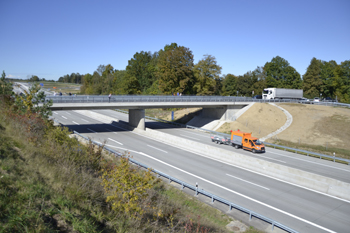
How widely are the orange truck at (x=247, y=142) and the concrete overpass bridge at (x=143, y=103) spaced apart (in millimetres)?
13953

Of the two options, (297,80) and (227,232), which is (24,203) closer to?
(227,232)

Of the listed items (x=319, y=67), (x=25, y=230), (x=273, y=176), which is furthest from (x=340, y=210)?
(x=319, y=67)

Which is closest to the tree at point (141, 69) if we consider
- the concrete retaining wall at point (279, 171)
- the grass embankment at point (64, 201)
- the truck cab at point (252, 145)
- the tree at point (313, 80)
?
the tree at point (313, 80)

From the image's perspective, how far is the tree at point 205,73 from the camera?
201ft

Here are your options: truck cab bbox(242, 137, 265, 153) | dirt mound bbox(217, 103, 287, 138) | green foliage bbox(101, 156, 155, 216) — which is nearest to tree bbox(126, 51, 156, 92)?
dirt mound bbox(217, 103, 287, 138)

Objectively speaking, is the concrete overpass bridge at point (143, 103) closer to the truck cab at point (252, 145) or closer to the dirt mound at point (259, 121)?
the dirt mound at point (259, 121)

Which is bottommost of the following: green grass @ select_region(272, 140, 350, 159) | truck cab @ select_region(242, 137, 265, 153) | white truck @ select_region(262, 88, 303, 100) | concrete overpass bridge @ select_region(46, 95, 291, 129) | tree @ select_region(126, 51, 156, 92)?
green grass @ select_region(272, 140, 350, 159)

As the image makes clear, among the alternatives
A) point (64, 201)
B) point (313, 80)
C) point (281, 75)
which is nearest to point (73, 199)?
point (64, 201)

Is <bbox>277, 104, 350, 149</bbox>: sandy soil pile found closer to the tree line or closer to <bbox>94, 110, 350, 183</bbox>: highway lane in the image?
<bbox>94, 110, 350, 183</bbox>: highway lane

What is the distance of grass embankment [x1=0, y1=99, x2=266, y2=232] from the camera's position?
22.6 ft

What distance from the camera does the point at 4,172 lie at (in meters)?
8.83

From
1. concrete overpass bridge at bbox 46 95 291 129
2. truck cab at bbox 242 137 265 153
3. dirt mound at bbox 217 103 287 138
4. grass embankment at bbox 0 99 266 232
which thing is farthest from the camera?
dirt mound at bbox 217 103 287 138

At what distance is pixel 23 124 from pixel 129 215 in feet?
43.8

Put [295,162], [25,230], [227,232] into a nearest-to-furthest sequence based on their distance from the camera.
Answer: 1. [25,230]
2. [227,232]
3. [295,162]
